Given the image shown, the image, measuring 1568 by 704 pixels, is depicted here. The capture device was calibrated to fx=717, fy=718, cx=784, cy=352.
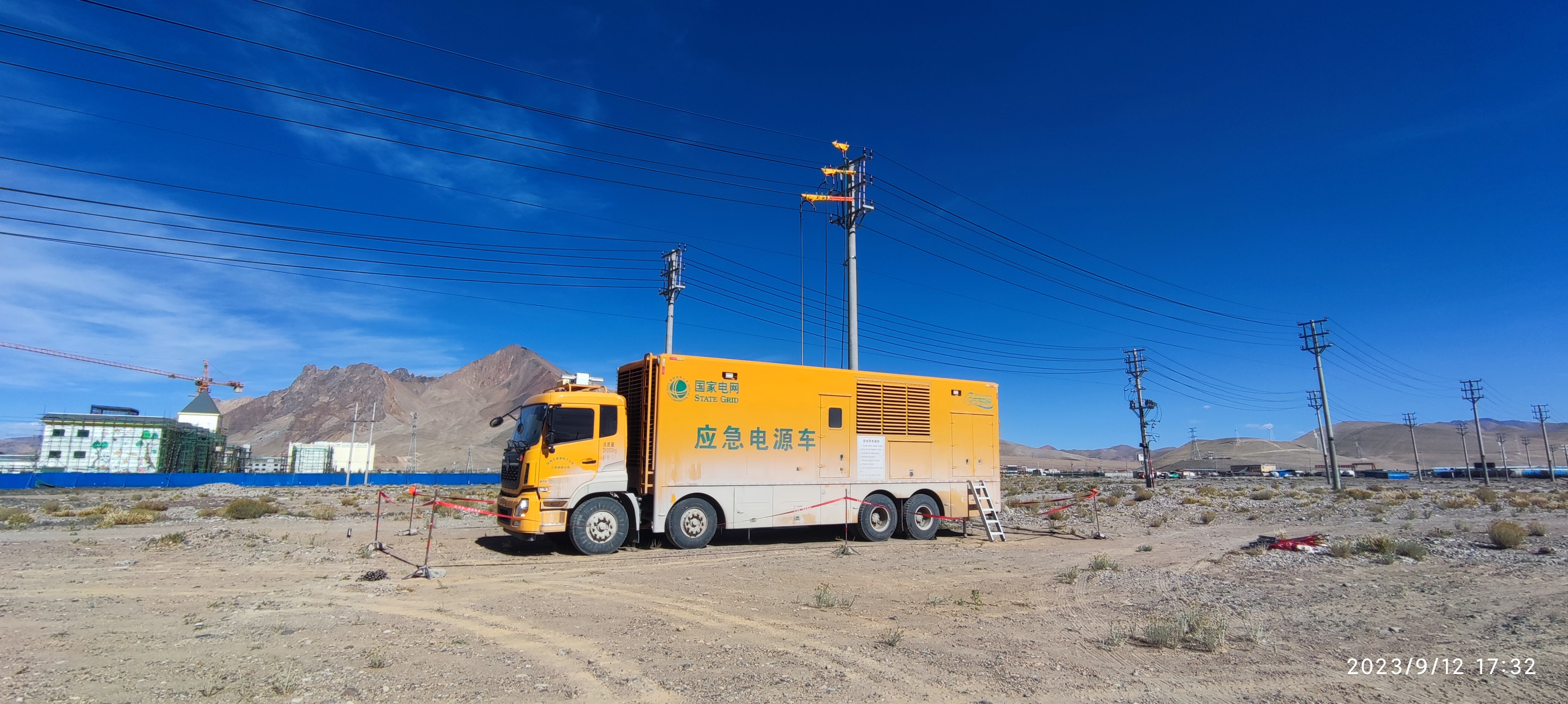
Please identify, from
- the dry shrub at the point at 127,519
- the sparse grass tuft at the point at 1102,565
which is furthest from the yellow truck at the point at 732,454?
the dry shrub at the point at 127,519

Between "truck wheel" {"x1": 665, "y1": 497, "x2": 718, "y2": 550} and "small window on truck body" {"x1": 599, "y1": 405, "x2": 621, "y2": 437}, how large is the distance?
1899 millimetres

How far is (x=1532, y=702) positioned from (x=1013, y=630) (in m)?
3.61

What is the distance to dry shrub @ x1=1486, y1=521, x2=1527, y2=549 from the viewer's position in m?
12.7

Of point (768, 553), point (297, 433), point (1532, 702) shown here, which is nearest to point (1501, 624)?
point (1532, 702)

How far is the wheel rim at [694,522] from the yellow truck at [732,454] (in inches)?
0.8

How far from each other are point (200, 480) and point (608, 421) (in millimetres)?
63832

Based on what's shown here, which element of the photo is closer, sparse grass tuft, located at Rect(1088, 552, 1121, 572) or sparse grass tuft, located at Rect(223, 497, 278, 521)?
sparse grass tuft, located at Rect(1088, 552, 1121, 572)

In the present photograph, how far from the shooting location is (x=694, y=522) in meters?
14.1

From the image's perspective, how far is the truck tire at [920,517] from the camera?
16469 mm

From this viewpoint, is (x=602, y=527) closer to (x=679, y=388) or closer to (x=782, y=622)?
(x=679, y=388)

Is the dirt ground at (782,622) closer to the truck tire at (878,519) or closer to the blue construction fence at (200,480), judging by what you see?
the truck tire at (878,519)
